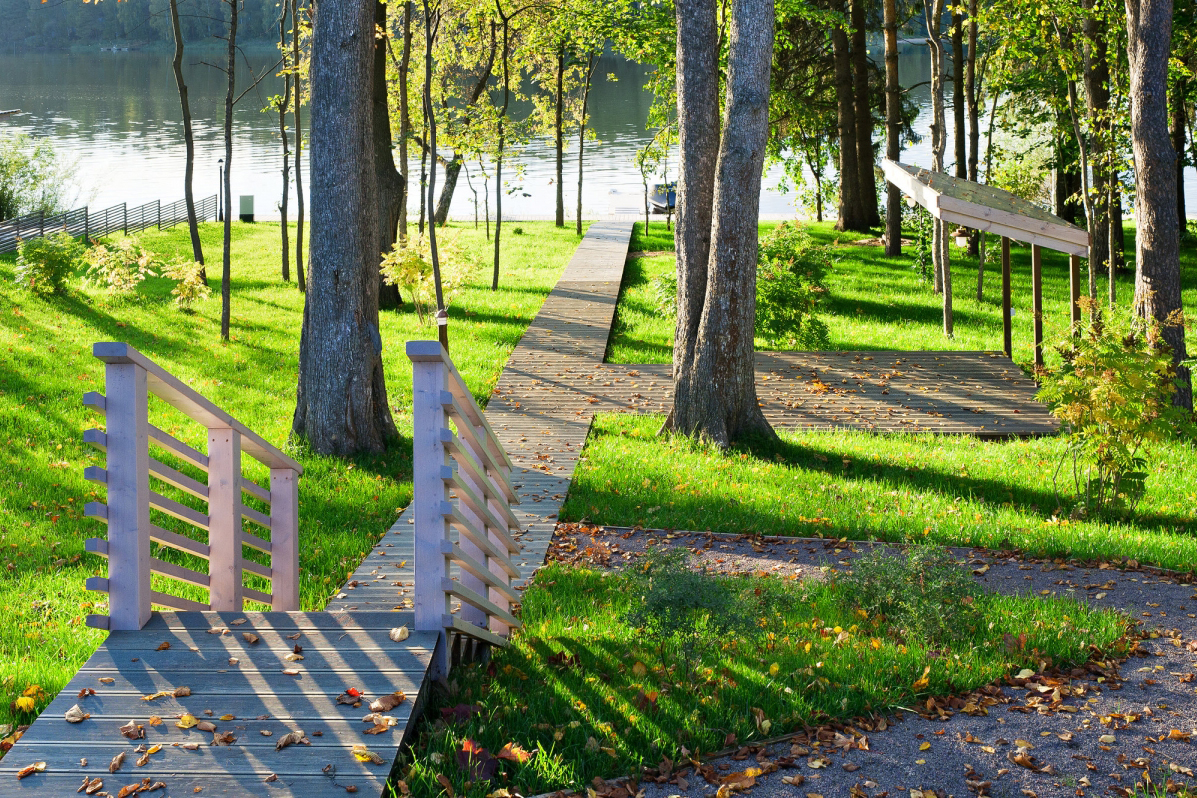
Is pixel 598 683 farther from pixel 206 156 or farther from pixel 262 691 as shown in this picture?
pixel 206 156

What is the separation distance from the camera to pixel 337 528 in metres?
7.79

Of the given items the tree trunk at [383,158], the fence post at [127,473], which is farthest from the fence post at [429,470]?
the tree trunk at [383,158]

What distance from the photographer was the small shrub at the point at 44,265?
55.8 feet

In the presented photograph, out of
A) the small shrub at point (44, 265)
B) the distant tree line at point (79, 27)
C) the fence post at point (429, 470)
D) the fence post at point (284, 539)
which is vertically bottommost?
the fence post at point (284, 539)

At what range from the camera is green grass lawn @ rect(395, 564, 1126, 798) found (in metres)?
3.93

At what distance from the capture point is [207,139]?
50375mm

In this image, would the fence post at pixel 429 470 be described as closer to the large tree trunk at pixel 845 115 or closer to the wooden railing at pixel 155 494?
the wooden railing at pixel 155 494

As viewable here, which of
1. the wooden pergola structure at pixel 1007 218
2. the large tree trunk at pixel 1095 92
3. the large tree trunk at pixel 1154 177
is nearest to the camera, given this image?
the large tree trunk at pixel 1154 177

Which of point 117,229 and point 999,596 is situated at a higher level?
point 117,229

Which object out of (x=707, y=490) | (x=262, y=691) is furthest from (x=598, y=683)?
(x=707, y=490)

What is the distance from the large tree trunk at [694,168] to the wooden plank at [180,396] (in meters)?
6.48

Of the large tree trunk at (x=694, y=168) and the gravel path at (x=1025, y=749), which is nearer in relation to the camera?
the gravel path at (x=1025, y=749)

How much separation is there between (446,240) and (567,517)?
28.9ft

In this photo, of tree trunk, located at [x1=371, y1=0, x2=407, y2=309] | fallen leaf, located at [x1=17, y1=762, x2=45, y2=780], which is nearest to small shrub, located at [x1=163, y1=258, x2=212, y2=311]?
tree trunk, located at [x1=371, y1=0, x2=407, y2=309]
